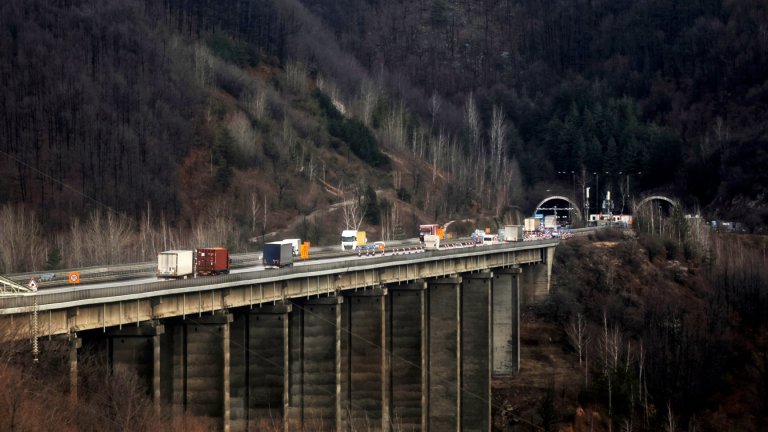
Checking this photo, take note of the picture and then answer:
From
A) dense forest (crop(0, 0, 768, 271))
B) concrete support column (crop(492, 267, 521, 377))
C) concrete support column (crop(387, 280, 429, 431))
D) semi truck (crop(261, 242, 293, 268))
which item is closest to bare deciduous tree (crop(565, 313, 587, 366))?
concrete support column (crop(492, 267, 521, 377))

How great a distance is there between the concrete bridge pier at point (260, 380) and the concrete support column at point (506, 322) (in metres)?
36.1

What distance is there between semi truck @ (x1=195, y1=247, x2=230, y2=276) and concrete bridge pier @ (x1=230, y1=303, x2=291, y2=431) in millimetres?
2922

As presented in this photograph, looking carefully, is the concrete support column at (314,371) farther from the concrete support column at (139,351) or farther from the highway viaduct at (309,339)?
the concrete support column at (139,351)

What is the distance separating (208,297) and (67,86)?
82.6 meters

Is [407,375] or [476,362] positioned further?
[476,362]

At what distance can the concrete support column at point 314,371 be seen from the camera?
59.1m

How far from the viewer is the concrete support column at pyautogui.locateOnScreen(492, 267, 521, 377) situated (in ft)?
296

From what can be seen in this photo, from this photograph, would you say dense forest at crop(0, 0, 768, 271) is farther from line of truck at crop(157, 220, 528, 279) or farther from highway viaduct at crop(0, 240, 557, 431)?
highway viaduct at crop(0, 240, 557, 431)

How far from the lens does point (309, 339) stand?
198 ft

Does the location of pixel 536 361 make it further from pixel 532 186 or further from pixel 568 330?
pixel 532 186

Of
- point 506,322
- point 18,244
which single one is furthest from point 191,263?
point 506,322

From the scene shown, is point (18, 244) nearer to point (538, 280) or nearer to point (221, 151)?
point (538, 280)

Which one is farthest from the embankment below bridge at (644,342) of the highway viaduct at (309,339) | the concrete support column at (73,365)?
the concrete support column at (73,365)

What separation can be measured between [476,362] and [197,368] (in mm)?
33195
